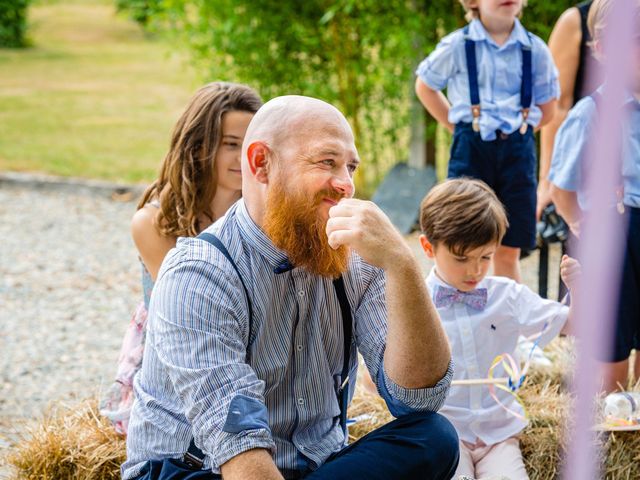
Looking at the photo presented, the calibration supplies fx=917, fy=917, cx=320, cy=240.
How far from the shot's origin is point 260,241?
85.7 inches

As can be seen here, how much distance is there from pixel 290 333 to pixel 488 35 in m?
2.16

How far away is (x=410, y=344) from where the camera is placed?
212 centimetres

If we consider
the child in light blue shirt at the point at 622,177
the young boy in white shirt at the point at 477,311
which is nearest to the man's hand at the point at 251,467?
the young boy in white shirt at the point at 477,311

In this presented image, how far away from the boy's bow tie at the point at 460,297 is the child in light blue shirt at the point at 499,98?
46.5 inches

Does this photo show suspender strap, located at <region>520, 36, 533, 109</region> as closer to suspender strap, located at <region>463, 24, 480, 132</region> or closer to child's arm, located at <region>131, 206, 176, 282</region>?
suspender strap, located at <region>463, 24, 480, 132</region>

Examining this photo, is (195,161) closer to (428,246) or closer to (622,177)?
(428,246)

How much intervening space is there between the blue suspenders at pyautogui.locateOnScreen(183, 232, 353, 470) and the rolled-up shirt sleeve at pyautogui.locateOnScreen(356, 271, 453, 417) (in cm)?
4

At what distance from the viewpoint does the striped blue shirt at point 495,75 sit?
3920 millimetres

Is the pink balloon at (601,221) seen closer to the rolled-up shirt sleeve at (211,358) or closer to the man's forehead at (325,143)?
the rolled-up shirt sleeve at (211,358)

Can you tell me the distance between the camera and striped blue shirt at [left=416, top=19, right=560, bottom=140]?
392 cm

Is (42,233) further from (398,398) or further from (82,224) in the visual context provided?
(398,398)

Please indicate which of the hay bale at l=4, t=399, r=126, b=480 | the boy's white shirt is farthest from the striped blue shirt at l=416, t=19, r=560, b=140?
the hay bale at l=4, t=399, r=126, b=480

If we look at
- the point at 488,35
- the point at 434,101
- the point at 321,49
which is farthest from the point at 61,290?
the point at 488,35

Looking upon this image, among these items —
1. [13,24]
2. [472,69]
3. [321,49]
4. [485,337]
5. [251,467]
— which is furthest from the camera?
[13,24]
